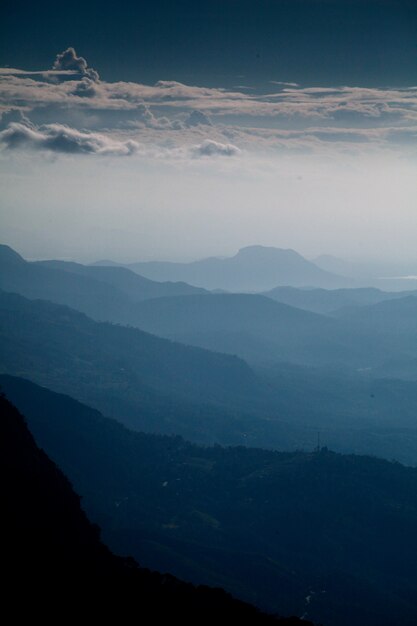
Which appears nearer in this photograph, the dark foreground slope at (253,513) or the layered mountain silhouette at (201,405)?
the dark foreground slope at (253,513)

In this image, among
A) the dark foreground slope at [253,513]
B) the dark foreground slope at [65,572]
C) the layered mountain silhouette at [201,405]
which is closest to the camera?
the dark foreground slope at [65,572]

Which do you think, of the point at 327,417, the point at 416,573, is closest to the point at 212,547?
the point at 416,573

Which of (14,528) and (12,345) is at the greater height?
(12,345)

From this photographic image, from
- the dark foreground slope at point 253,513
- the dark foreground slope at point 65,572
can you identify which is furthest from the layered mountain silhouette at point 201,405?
the dark foreground slope at point 65,572

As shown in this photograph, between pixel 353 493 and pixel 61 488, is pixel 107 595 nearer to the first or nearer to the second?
pixel 61 488

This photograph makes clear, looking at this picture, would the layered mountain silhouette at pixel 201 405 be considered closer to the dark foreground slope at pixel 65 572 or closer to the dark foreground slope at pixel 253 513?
the dark foreground slope at pixel 253 513
